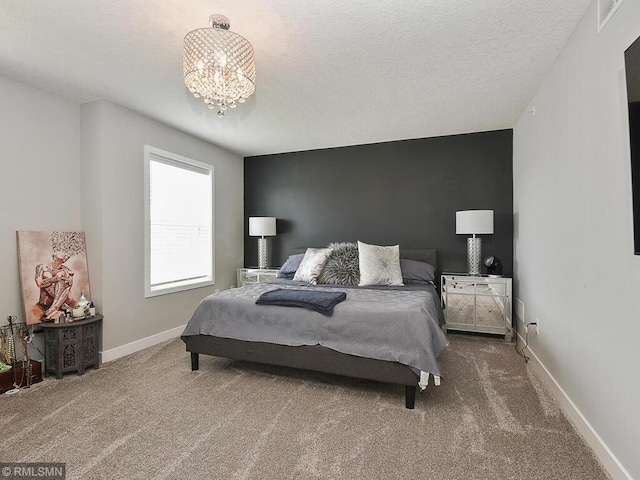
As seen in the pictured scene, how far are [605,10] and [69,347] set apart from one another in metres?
4.35

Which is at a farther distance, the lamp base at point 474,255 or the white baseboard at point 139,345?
the lamp base at point 474,255

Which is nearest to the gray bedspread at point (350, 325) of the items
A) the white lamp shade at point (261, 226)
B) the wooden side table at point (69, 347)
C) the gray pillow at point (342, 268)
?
the gray pillow at point (342, 268)

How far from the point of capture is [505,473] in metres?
1.59

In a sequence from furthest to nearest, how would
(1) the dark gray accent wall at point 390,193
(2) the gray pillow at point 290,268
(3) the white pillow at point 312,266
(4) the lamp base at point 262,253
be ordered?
(4) the lamp base at point 262,253 → (2) the gray pillow at point 290,268 → (1) the dark gray accent wall at point 390,193 → (3) the white pillow at point 312,266

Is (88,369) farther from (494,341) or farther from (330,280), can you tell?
(494,341)

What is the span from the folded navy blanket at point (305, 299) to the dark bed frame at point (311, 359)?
0.30m

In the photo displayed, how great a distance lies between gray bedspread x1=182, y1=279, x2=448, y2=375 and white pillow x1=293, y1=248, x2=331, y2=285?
2.80ft

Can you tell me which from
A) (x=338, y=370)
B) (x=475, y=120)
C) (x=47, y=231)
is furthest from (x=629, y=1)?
(x=47, y=231)

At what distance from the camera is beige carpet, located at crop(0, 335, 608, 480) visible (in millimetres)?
1650

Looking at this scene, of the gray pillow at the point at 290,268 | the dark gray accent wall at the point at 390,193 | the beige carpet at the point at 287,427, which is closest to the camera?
the beige carpet at the point at 287,427

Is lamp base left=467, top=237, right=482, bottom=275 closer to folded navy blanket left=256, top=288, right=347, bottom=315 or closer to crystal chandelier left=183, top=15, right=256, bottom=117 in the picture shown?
folded navy blanket left=256, top=288, right=347, bottom=315

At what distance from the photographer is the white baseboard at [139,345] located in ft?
10.3

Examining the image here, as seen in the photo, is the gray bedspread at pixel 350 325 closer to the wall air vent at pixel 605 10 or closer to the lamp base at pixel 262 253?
the lamp base at pixel 262 253

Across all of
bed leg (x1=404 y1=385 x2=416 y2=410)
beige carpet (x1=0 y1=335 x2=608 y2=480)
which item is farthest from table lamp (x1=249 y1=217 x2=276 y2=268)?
bed leg (x1=404 y1=385 x2=416 y2=410)
